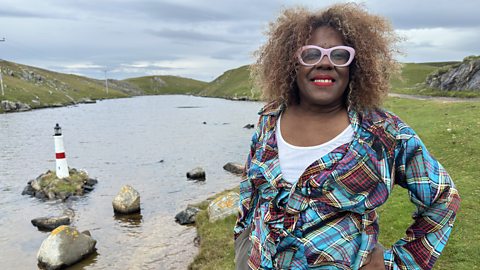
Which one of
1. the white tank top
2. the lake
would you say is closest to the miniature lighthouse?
the lake

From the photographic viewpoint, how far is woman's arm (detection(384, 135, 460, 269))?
8.19ft

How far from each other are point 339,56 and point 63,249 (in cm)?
1019

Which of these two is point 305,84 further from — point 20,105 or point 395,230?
point 20,105

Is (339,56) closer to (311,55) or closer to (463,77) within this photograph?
(311,55)

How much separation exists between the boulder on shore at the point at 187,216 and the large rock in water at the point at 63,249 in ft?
11.3

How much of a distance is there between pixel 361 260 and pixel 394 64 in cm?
155

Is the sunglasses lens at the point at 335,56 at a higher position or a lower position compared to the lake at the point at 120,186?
higher

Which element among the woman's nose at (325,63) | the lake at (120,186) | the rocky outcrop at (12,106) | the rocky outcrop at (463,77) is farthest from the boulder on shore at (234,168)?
the rocky outcrop at (12,106)

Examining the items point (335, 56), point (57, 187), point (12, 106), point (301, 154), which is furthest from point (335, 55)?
point (12, 106)

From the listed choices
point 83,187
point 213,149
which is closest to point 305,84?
point 83,187

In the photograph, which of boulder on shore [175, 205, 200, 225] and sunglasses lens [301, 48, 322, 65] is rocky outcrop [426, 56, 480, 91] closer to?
boulder on shore [175, 205, 200, 225]

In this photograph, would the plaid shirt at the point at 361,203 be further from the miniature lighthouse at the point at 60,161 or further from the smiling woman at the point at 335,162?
the miniature lighthouse at the point at 60,161

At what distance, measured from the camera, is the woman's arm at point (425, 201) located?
2496 millimetres

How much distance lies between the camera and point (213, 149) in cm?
3130
